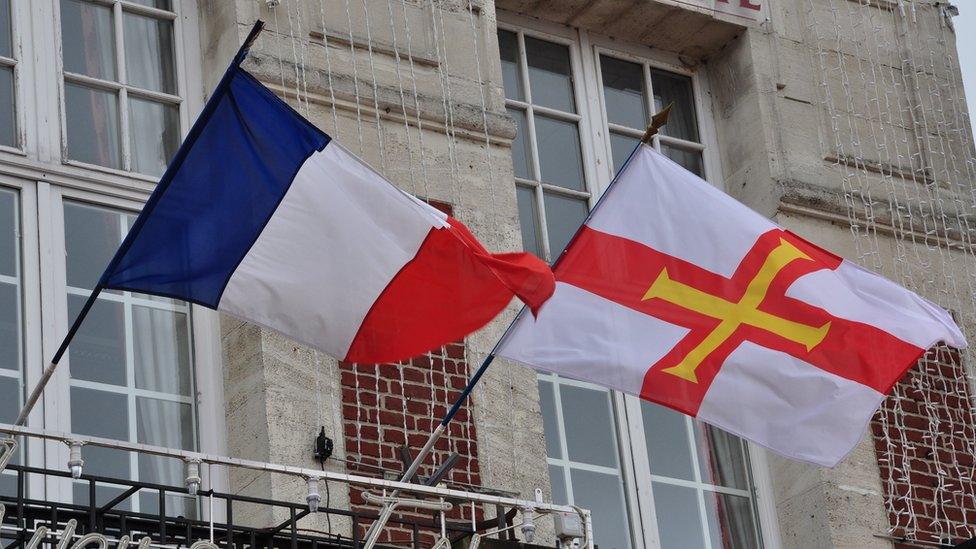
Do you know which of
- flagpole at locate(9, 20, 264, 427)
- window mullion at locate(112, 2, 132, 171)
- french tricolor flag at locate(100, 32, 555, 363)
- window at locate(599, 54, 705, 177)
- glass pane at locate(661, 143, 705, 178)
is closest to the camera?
flagpole at locate(9, 20, 264, 427)

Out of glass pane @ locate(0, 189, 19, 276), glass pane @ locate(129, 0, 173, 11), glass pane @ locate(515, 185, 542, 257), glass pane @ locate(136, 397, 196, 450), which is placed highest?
glass pane @ locate(129, 0, 173, 11)

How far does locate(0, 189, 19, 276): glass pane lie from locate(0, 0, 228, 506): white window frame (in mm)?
40

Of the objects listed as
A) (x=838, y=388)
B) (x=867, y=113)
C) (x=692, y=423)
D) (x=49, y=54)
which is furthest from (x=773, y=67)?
(x=49, y=54)

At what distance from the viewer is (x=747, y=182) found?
12.9 meters

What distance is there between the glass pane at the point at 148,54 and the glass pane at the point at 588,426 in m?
2.49

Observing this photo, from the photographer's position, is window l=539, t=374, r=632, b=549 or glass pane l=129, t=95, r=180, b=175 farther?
window l=539, t=374, r=632, b=549

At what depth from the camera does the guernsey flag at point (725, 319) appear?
10211 mm

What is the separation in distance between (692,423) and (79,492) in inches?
139

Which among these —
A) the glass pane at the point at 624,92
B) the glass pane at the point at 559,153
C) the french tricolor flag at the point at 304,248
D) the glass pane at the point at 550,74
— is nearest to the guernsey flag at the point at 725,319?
the french tricolor flag at the point at 304,248

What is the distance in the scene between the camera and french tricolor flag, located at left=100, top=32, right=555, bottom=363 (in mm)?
9164

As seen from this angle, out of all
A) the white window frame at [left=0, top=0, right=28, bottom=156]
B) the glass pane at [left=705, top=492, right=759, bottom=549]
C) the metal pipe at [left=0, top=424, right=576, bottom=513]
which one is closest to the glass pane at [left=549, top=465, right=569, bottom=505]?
the glass pane at [left=705, top=492, right=759, bottom=549]

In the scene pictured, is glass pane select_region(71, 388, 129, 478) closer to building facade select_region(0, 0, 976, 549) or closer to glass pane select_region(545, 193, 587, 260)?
building facade select_region(0, 0, 976, 549)

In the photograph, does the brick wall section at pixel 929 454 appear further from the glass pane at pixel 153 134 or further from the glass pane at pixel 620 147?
the glass pane at pixel 153 134

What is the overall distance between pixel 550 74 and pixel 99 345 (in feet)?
11.1
